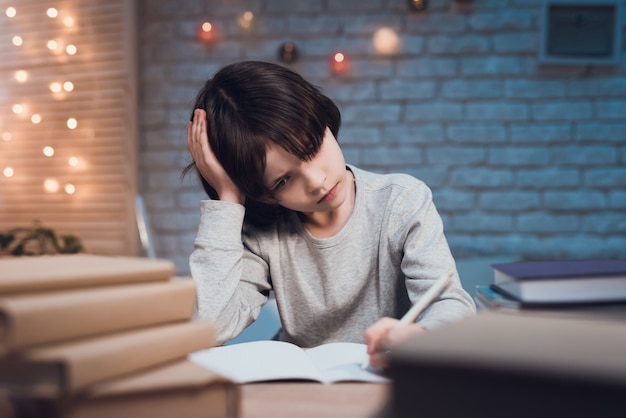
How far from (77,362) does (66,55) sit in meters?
2.64

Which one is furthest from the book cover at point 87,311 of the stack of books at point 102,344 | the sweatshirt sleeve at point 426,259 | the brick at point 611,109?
the brick at point 611,109

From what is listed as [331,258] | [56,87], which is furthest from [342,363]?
[56,87]

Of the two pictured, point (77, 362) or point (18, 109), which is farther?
point (18, 109)

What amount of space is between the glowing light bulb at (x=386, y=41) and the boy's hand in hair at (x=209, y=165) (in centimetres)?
149

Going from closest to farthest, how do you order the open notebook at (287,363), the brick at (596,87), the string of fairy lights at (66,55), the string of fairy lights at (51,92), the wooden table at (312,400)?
1. the wooden table at (312,400)
2. the open notebook at (287,363)
3. the brick at (596,87)
4. the string of fairy lights at (66,55)
5. the string of fairy lights at (51,92)

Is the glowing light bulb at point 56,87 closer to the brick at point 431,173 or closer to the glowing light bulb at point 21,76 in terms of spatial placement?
the glowing light bulb at point 21,76

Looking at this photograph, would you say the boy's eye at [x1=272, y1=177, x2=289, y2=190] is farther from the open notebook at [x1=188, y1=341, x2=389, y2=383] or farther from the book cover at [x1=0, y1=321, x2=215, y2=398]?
the book cover at [x1=0, y1=321, x2=215, y2=398]

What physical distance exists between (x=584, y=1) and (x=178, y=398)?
2.37m

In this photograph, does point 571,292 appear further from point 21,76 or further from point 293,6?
point 21,76

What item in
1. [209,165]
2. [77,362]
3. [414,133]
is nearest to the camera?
[77,362]

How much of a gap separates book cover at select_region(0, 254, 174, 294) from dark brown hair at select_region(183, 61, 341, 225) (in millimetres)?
492

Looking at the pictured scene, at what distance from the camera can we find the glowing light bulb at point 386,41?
8.07ft

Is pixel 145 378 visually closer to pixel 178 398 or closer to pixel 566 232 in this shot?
pixel 178 398

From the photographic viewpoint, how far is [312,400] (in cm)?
58
